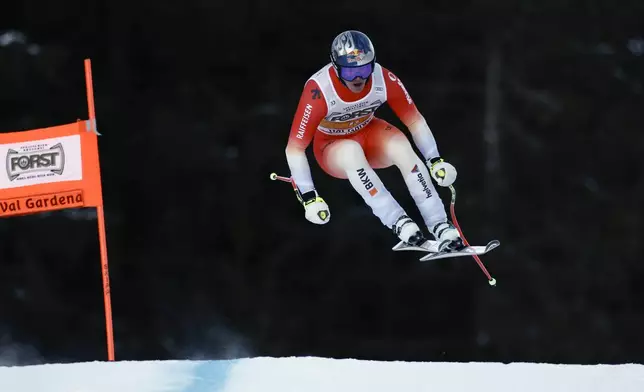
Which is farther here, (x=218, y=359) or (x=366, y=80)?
(x=218, y=359)

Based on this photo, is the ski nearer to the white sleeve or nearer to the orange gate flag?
the white sleeve

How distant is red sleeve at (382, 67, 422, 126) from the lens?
12.2ft

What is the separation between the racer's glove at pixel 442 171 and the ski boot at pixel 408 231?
225 mm

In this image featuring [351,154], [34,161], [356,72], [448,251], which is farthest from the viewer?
[34,161]

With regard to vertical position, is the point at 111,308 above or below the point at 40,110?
below

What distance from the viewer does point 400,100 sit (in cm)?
374

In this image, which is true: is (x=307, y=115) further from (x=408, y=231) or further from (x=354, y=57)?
(x=408, y=231)

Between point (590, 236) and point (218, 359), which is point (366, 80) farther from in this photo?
point (218, 359)

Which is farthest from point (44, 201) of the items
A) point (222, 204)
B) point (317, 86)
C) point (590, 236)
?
point (590, 236)

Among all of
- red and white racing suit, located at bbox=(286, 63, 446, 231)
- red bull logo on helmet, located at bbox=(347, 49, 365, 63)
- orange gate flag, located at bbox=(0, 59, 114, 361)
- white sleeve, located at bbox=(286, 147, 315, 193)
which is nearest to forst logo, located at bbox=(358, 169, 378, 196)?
red and white racing suit, located at bbox=(286, 63, 446, 231)

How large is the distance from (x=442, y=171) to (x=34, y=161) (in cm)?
198

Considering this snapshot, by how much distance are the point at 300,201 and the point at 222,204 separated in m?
0.39

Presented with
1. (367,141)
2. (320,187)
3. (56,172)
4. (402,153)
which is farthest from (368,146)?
(56,172)

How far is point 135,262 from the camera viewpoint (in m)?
4.02
